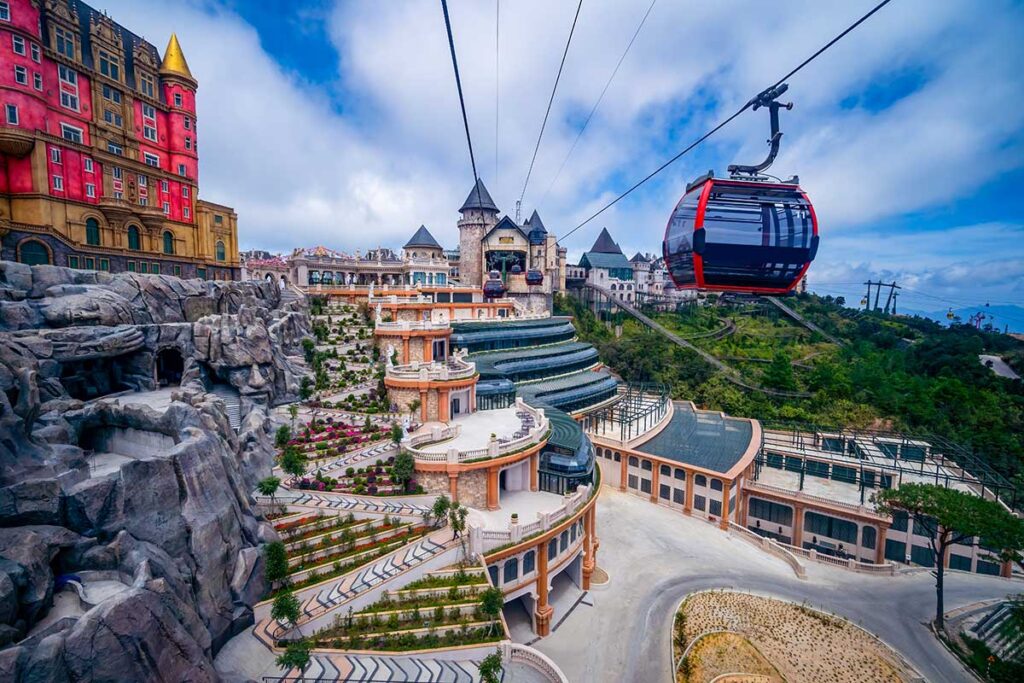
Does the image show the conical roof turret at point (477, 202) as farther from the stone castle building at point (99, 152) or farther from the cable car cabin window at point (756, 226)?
the cable car cabin window at point (756, 226)

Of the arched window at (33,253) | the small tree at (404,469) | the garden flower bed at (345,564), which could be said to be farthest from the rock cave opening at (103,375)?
the garden flower bed at (345,564)

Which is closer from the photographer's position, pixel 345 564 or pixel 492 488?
pixel 345 564

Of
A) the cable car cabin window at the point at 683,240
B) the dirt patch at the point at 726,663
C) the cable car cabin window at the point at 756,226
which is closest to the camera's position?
the cable car cabin window at the point at 756,226

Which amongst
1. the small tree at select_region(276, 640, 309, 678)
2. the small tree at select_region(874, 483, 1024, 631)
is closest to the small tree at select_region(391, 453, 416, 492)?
the small tree at select_region(276, 640, 309, 678)

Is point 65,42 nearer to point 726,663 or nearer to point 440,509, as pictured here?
point 440,509

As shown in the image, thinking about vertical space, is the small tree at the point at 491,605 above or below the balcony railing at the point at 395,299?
below

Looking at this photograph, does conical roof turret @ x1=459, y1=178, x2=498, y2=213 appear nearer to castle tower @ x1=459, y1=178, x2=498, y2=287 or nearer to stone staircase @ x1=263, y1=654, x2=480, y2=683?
castle tower @ x1=459, y1=178, x2=498, y2=287

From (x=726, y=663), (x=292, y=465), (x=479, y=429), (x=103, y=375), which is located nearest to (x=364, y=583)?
(x=292, y=465)
